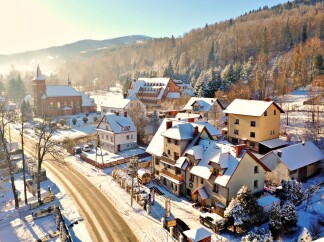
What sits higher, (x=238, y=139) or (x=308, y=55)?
(x=308, y=55)

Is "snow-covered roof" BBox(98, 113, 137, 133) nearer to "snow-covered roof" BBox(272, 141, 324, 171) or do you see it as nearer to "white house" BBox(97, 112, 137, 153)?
"white house" BBox(97, 112, 137, 153)

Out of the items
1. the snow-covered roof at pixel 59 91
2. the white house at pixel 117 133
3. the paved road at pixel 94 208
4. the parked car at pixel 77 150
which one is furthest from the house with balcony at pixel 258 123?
the snow-covered roof at pixel 59 91

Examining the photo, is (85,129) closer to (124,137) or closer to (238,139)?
(124,137)

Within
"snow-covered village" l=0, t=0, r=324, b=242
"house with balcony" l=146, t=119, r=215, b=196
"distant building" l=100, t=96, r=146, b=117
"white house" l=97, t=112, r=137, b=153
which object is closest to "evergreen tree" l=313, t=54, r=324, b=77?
"snow-covered village" l=0, t=0, r=324, b=242

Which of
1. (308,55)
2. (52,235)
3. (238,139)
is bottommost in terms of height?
(52,235)

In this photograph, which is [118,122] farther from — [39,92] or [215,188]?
[39,92]

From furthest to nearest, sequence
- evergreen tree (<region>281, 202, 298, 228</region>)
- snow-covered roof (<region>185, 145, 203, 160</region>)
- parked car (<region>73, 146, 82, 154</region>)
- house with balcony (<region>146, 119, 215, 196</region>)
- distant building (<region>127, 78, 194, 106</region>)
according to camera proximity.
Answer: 1. distant building (<region>127, 78, 194, 106</region>)
2. parked car (<region>73, 146, 82, 154</region>)
3. house with balcony (<region>146, 119, 215, 196</region>)
4. snow-covered roof (<region>185, 145, 203, 160</region>)
5. evergreen tree (<region>281, 202, 298, 228</region>)

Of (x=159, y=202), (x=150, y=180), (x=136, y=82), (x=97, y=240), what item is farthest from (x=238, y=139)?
(x=136, y=82)
